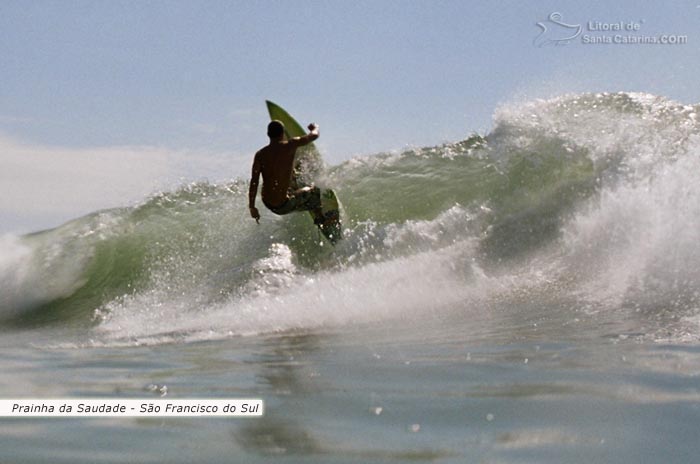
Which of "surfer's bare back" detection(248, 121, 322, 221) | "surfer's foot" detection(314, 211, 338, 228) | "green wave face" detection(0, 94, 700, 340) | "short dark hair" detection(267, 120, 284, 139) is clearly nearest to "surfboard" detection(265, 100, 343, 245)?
"surfer's foot" detection(314, 211, 338, 228)

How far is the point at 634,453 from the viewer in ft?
7.97

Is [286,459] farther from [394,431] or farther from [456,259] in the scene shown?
[456,259]

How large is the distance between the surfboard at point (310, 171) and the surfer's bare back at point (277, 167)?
43.9 inches

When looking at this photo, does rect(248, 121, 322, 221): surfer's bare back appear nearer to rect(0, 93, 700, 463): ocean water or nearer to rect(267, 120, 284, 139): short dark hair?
rect(267, 120, 284, 139): short dark hair

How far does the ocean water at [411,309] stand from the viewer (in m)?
2.78

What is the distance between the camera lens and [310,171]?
409 inches

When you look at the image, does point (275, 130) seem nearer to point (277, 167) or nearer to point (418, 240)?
point (277, 167)

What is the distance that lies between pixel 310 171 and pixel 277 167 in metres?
1.99

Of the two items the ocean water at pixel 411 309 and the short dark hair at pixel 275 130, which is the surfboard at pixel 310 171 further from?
the short dark hair at pixel 275 130

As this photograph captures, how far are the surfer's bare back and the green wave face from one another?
1.06 meters

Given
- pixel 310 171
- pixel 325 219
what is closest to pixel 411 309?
pixel 325 219

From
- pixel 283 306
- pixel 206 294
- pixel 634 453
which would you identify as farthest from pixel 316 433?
pixel 206 294

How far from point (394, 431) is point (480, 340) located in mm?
2306

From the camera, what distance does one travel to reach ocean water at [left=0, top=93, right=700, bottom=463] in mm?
2783
